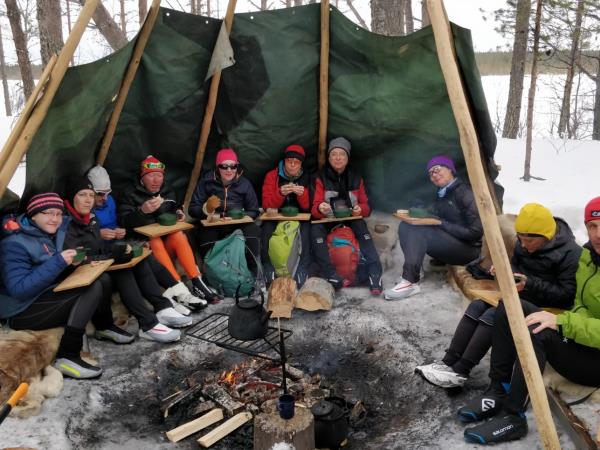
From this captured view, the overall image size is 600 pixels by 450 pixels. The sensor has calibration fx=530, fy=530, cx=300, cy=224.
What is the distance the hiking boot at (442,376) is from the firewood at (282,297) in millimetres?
1330

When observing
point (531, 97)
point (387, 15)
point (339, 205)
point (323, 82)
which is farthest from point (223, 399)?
point (531, 97)

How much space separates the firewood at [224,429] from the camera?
299 centimetres

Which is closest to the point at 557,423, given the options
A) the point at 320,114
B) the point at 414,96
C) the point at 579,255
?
the point at 579,255

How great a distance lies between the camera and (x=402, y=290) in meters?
4.76

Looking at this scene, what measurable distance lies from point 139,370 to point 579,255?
2972 millimetres

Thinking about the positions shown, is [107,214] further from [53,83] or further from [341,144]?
[341,144]

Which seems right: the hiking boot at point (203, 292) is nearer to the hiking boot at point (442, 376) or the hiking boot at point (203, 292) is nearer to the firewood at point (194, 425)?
the firewood at point (194, 425)

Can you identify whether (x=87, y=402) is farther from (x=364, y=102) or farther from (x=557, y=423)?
(x=364, y=102)

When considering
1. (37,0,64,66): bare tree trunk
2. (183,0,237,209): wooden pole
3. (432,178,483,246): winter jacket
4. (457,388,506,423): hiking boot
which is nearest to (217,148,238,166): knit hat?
(183,0,237,209): wooden pole

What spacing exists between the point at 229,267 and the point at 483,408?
2.67m

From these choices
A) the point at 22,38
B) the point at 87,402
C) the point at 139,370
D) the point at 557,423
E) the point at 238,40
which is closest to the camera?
the point at 557,423

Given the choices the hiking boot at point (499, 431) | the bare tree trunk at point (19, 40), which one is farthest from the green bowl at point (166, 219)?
the bare tree trunk at point (19, 40)

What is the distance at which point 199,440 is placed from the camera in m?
2.99

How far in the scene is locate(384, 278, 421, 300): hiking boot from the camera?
4.74m
